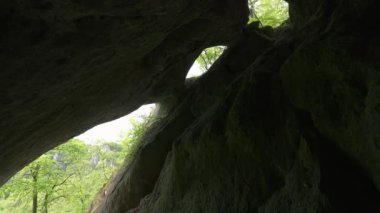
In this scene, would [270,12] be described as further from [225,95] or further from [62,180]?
[62,180]

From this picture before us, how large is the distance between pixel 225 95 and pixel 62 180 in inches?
657

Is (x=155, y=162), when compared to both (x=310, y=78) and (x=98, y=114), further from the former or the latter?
(x=310, y=78)

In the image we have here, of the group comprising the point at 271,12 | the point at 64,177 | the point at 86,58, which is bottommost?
the point at 64,177

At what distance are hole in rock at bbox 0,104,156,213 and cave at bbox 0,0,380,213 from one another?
5474 millimetres

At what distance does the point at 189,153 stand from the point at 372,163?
4272 millimetres

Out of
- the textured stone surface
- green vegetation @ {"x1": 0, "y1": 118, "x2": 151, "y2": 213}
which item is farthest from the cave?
green vegetation @ {"x1": 0, "y1": 118, "x2": 151, "y2": 213}

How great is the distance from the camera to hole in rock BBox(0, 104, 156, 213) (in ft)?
57.7

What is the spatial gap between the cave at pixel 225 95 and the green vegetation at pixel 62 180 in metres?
5.56

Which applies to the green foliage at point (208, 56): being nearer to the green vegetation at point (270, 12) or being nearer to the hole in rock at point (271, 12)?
the green vegetation at point (270, 12)

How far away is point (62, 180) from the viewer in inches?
807

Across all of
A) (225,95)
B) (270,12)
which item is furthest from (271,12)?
(225,95)

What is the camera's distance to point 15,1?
4172 mm

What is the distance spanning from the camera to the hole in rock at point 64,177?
692 inches

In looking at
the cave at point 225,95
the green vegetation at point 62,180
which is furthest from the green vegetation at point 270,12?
the green vegetation at point 62,180
